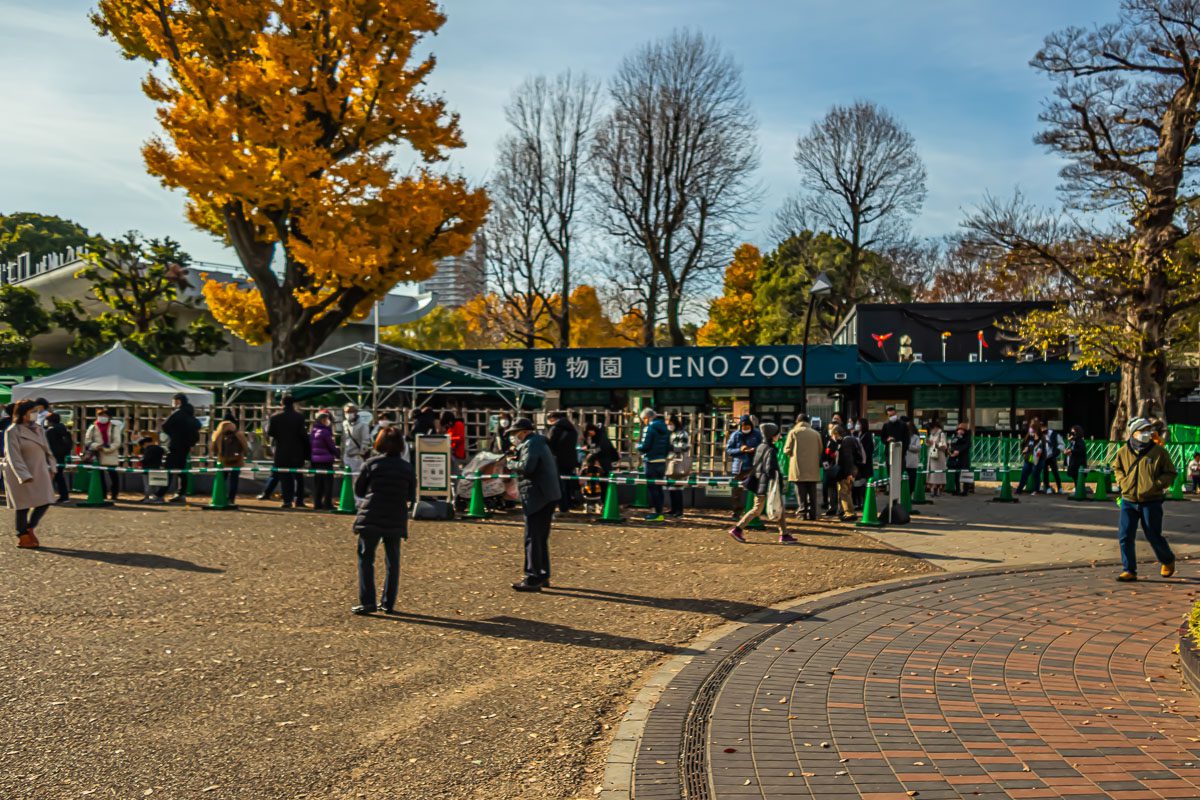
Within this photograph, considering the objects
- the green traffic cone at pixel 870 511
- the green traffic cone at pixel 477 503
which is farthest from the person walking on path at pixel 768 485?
the green traffic cone at pixel 477 503

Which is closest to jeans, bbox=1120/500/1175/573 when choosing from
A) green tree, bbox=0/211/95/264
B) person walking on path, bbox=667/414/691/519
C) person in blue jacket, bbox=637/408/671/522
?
person walking on path, bbox=667/414/691/519

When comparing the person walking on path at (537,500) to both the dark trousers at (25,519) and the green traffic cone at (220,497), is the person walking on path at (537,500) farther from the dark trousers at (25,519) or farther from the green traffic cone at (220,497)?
the green traffic cone at (220,497)

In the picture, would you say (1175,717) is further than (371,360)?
No

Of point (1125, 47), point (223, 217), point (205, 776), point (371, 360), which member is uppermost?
point (1125, 47)

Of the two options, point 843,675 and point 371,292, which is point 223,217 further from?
point 843,675

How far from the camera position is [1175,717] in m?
5.94

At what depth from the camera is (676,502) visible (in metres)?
16.9

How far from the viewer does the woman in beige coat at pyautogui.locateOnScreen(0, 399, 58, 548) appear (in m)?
12.3

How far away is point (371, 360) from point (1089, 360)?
1677 centimetres

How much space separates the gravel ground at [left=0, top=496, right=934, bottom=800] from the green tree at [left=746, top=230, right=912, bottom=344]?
121ft

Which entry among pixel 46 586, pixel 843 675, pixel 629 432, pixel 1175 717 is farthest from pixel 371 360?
pixel 1175 717

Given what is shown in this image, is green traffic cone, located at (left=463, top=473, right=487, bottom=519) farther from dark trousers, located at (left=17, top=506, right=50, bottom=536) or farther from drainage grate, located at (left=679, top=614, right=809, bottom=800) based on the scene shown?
drainage grate, located at (left=679, top=614, right=809, bottom=800)

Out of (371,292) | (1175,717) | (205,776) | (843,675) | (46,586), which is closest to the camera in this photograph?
(205,776)

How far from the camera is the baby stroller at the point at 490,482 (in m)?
17.0
